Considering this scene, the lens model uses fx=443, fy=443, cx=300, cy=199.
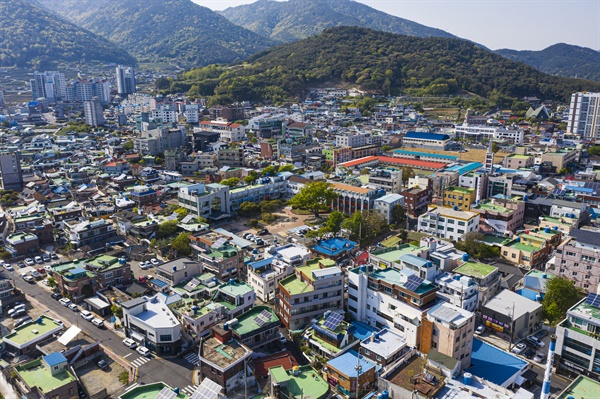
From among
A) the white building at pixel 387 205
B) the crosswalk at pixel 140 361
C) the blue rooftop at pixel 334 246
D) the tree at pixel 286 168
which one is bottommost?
the crosswalk at pixel 140 361

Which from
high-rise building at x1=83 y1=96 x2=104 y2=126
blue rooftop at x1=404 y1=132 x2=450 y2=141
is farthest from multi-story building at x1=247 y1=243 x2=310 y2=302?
high-rise building at x1=83 y1=96 x2=104 y2=126

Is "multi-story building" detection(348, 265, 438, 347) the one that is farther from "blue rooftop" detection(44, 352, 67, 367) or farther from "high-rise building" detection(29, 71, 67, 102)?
"high-rise building" detection(29, 71, 67, 102)

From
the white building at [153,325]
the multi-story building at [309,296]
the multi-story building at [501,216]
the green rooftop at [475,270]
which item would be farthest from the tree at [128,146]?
the green rooftop at [475,270]

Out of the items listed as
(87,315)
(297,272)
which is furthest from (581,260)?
(87,315)

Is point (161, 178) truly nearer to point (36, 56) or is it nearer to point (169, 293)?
point (169, 293)

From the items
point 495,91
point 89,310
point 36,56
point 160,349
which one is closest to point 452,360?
point 160,349

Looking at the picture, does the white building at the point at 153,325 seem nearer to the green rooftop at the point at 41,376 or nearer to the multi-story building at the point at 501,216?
the green rooftop at the point at 41,376

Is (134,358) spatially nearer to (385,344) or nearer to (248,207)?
(385,344)
